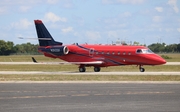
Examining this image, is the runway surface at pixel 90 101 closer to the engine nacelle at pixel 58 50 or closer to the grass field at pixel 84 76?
the grass field at pixel 84 76

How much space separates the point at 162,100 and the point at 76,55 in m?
28.7

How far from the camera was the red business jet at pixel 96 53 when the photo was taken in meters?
44.0

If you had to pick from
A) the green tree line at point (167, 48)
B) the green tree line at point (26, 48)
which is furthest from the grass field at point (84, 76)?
the green tree line at point (167, 48)

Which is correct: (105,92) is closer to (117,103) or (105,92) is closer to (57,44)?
(117,103)

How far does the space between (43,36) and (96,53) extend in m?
6.01

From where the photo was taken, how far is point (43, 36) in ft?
157

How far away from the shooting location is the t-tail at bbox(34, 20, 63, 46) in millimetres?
47594

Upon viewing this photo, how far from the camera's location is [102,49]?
1790 inches

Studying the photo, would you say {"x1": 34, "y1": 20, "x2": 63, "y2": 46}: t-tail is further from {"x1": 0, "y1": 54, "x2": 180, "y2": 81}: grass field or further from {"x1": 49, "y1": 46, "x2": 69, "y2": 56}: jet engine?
{"x1": 0, "y1": 54, "x2": 180, "y2": 81}: grass field

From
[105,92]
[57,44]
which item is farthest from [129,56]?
[105,92]

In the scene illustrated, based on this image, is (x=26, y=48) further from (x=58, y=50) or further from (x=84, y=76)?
(x=84, y=76)

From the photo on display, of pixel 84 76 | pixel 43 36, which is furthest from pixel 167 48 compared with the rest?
pixel 84 76

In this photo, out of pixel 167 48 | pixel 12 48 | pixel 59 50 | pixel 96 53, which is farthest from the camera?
pixel 167 48

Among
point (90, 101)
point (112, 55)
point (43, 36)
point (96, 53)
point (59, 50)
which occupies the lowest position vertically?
Result: point (90, 101)
